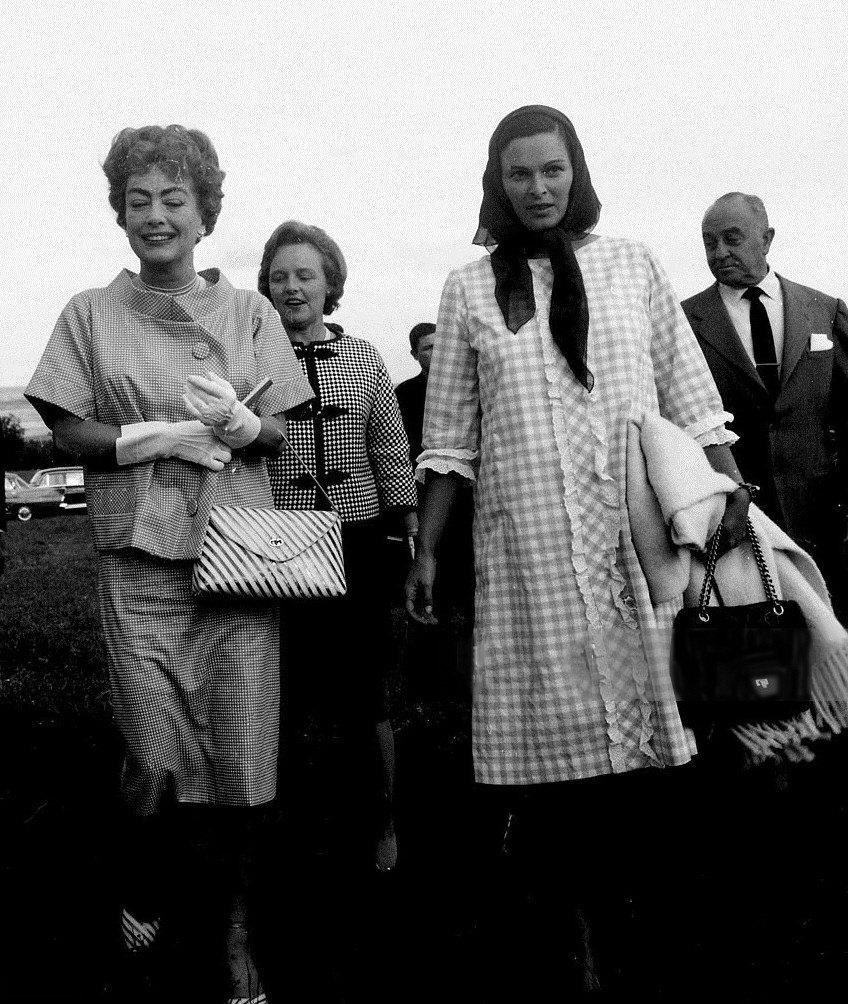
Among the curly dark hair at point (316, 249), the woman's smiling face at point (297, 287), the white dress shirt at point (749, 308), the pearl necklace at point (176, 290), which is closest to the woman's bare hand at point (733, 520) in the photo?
the pearl necklace at point (176, 290)

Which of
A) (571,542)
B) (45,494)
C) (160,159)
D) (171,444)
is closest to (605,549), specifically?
(571,542)

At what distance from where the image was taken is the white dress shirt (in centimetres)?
448

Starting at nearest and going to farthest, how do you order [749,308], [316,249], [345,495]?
[345,495] → [316,249] → [749,308]

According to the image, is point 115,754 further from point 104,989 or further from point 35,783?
point 104,989

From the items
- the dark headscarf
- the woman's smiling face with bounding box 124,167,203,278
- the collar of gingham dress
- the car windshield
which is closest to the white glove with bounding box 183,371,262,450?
the collar of gingham dress

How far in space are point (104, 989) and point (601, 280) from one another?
2.27 metres

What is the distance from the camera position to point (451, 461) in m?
2.89

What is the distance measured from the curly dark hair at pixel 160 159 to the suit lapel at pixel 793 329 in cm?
248

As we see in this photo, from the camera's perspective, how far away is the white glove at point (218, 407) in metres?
2.81

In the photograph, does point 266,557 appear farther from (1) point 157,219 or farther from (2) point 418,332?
(2) point 418,332

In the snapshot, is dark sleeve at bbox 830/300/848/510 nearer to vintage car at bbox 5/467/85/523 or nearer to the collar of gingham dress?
the collar of gingham dress

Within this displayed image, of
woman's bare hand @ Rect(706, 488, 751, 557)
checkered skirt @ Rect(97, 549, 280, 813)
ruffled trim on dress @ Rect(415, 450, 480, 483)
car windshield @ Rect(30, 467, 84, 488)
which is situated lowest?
car windshield @ Rect(30, 467, 84, 488)

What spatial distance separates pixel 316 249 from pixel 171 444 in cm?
133

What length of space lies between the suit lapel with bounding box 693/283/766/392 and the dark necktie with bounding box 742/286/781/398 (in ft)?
0.20
